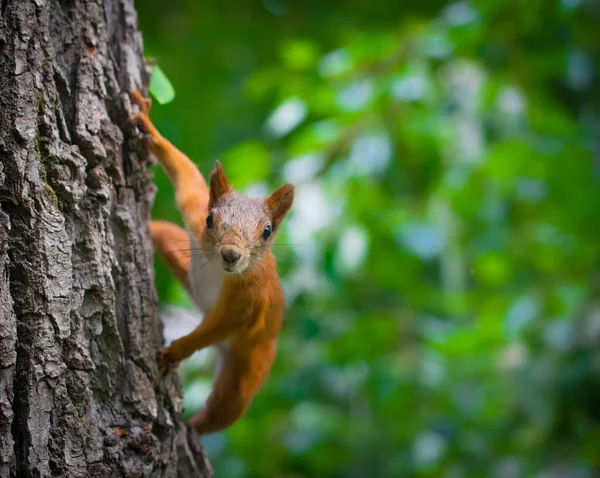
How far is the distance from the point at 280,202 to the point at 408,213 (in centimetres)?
168

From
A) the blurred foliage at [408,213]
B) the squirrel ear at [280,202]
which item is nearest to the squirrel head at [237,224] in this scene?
the squirrel ear at [280,202]

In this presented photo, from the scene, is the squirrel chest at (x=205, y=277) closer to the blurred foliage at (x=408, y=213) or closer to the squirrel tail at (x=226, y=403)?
the squirrel tail at (x=226, y=403)

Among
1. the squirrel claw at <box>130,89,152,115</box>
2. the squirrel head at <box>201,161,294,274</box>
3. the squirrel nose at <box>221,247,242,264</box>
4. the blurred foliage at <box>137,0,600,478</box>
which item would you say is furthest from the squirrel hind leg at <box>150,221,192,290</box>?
the blurred foliage at <box>137,0,600,478</box>

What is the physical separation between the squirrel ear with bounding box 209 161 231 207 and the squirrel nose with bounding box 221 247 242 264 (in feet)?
0.56

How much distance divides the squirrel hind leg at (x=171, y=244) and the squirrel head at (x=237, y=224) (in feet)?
0.83

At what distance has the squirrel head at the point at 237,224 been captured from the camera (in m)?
1.66

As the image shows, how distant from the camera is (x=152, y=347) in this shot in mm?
1531

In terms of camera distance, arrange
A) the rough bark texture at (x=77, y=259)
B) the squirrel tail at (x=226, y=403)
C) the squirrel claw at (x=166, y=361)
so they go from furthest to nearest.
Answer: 1. the squirrel tail at (x=226, y=403)
2. the squirrel claw at (x=166, y=361)
3. the rough bark texture at (x=77, y=259)

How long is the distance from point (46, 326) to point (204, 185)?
0.79 m

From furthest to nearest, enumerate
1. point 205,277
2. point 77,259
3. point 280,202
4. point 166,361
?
point 205,277 → point 280,202 → point 166,361 → point 77,259

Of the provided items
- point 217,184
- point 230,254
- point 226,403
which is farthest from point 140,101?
point 226,403

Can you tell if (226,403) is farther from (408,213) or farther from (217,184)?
(408,213)

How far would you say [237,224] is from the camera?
1695 mm

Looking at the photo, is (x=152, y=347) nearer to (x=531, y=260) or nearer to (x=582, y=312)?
(x=582, y=312)
